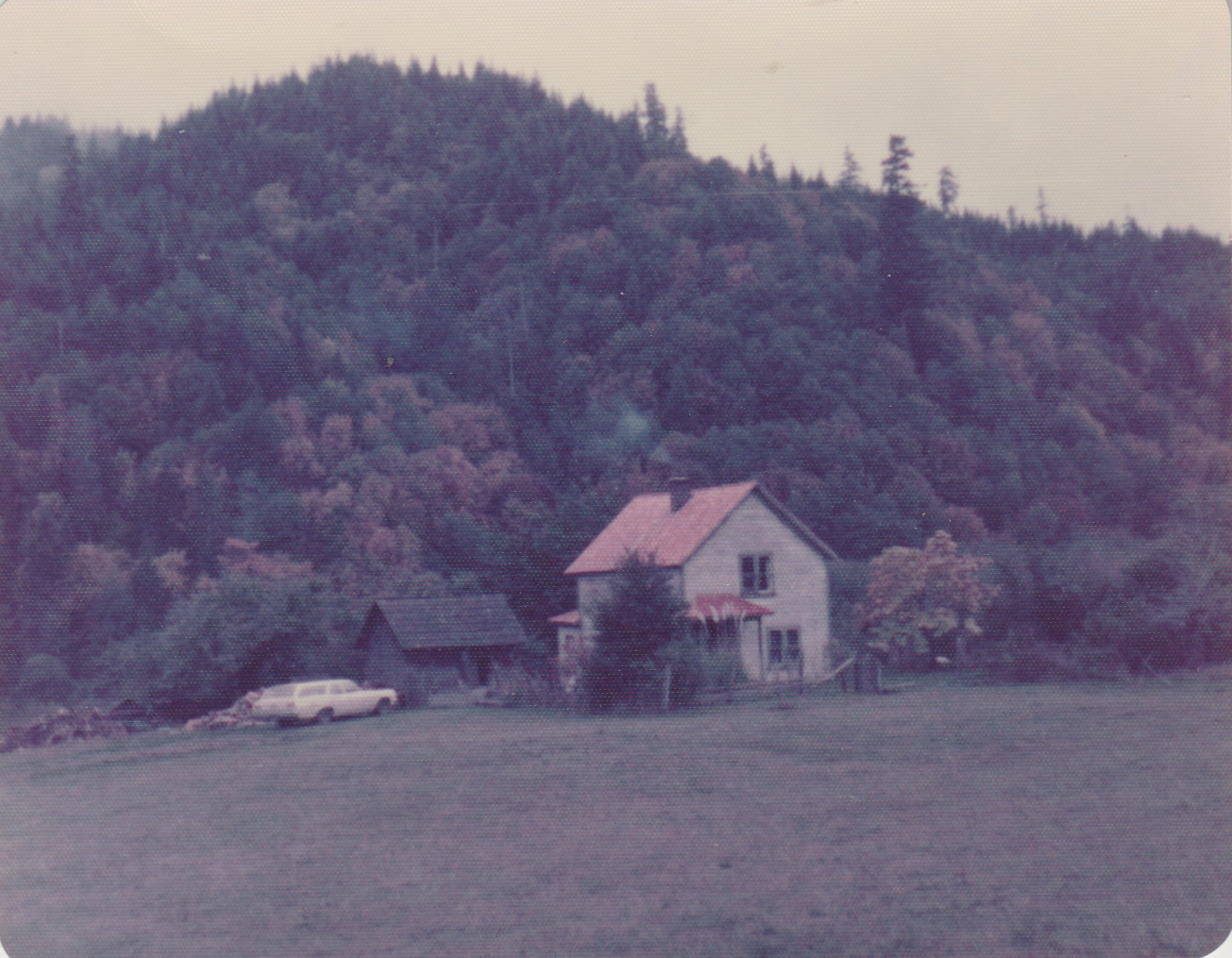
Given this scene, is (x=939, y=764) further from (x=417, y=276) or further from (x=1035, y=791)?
(x=417, y=276)

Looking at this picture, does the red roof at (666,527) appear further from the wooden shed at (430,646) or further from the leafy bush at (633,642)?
the leafy bush at (633,642)

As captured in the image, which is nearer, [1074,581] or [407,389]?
[1074,581]

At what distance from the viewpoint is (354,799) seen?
500 inches

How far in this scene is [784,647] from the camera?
26.0 meters

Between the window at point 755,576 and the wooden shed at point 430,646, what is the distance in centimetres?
609

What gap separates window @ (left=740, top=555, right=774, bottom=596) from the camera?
87.0 feet

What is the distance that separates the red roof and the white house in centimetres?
3

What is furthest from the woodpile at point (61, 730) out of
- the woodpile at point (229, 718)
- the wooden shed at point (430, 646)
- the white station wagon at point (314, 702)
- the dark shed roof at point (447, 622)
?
the dark shed roof at point (447, 622)

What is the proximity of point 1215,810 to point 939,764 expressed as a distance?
348 centimetres

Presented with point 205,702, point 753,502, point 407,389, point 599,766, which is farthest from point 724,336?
point 599,766

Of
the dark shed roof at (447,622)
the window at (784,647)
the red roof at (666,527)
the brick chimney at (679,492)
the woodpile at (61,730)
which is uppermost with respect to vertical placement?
the brick chimney at (679,492)

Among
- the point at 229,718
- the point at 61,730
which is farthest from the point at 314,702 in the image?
the point at 61,730

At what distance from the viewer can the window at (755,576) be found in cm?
2652

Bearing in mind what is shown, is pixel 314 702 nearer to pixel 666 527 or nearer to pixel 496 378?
pixel 666 527
